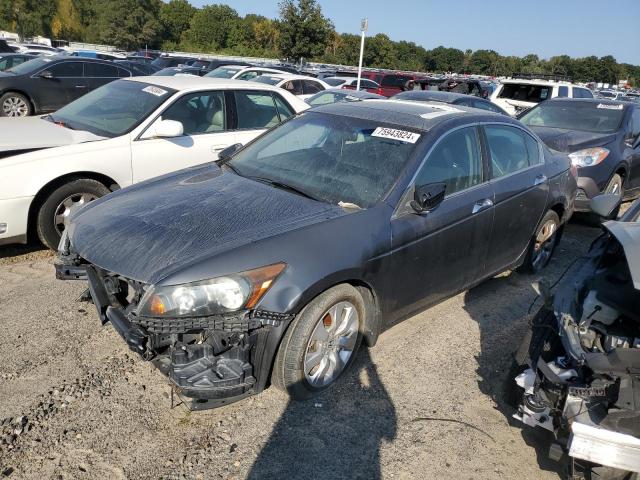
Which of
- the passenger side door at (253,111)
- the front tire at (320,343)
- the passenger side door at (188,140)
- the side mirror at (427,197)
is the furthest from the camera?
the passenger side door at (253,111)

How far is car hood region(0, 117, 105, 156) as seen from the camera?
4504 mm

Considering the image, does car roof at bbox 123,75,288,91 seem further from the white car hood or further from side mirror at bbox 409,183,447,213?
side mirror at bbox 409,183,447,213

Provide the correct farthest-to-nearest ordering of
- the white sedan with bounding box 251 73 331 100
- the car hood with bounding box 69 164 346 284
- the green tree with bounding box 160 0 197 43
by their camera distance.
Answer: the green tree with bounding box 160 0 197 43 → the white sedan with bounding box 251 73 331 100 → the car hood with bounding box 69 164 346 284

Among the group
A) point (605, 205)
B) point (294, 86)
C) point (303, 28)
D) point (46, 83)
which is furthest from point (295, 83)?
point (303, 28)

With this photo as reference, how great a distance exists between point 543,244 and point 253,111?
3.51 metres

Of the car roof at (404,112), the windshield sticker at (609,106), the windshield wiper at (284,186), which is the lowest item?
the windshield wiper at (284,186)

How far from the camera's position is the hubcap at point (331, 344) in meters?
2.96

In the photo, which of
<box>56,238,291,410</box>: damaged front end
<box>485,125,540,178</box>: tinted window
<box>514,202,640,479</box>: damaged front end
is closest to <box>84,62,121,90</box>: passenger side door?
<box>485,125,540,178</box>: tinted window

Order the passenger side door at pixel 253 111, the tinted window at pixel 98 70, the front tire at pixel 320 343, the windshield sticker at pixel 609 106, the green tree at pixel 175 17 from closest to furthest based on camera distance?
the front tire at pixel 320 343 < the passenger side door at pixel 253 111 < the windshield sticker at pixel 609 106 < the tinted window at pixel 98 70 < the green tree at pixel 175 17

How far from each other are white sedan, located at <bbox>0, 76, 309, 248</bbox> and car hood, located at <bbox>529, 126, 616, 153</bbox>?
3.47m

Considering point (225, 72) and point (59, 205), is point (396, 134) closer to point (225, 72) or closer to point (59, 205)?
point (59, 205)

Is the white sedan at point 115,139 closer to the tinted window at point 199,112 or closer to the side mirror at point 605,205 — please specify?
the tinted window at point 199,112

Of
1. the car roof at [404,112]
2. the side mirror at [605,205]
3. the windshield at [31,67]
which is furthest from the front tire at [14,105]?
the side mirror at [605,205]

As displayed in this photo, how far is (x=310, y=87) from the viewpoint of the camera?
13656 mm
